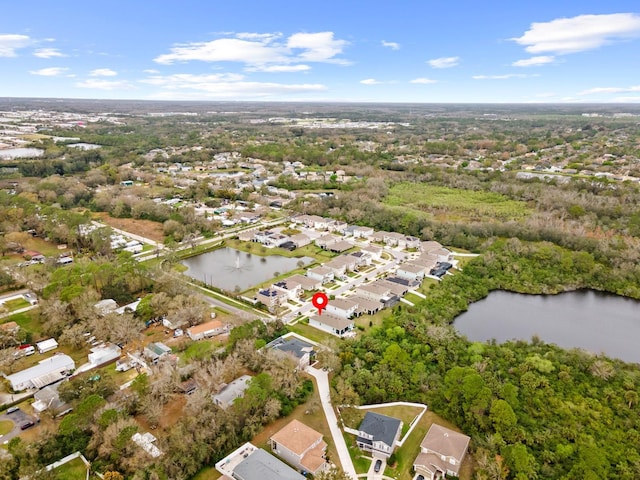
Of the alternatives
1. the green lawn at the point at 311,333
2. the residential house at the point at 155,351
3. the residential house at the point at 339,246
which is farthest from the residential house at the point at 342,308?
the residential house at the point at 339,246

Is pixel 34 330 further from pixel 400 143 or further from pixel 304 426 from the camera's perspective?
pixel 400 143

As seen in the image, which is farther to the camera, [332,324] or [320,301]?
[320,301]

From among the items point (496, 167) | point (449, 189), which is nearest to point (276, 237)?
point (449, 189)

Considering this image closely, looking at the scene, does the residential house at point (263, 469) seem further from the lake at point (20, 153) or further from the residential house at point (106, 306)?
the lake at point (20, 153)

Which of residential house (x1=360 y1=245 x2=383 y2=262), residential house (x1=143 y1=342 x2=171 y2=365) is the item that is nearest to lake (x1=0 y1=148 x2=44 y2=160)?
residential house (x1=360 y1=245 x2=383 y2=262)

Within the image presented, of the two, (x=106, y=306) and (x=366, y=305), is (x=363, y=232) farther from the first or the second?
(x=106, y=306)

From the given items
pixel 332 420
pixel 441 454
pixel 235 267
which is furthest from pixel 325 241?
pixel 441 454
